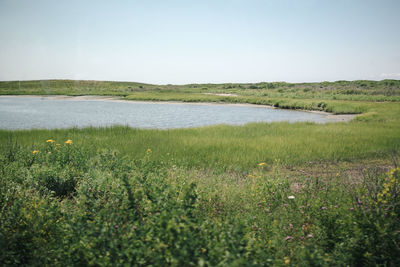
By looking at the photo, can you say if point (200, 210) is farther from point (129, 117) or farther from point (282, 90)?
point (282, 90)

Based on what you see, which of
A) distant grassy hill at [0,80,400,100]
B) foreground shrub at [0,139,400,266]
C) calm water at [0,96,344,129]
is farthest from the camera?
distant grassy hill at [0,80,400,100]

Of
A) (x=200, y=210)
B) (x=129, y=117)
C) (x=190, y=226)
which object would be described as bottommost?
(x=200, y=210)

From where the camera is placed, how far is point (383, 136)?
12562 millimetres

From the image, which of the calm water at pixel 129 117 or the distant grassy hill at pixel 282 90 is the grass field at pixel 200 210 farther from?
the distant grassy hill at pixel 282 90

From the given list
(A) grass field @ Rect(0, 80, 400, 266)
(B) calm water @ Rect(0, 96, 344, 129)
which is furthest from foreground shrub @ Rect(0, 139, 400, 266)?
(B) calm water @ Rect(0, 96, 344, 129)

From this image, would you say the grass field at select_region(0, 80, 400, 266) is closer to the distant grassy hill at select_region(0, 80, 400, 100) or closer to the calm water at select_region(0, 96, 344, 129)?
the calm water at select_region(0, 96, 344, 129)

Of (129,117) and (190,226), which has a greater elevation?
(190,226)

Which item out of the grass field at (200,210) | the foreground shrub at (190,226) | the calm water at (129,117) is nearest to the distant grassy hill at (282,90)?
the calm water at (129,117)

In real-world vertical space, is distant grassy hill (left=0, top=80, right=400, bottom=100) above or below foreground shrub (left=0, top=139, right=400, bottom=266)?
above

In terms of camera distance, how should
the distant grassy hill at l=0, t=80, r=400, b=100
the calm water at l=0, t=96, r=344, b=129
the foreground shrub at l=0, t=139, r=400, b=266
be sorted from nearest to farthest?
the foreground shrub at l=0, t=139, r=400, b=266 → the calm water at l=0, t=96, r=344, b=129 → the distant grassy hill at l=0, t=80, r=400, b=100

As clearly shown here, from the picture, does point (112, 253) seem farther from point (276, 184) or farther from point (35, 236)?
point (276, 184)

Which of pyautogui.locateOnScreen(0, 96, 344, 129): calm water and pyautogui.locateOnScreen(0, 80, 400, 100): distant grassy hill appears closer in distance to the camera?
pyautogui.locateOnScreen(0, 96, 344, 129): calm water

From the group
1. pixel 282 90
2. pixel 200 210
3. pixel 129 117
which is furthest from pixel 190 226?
pixel 282 90

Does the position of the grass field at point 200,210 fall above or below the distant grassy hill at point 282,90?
below
